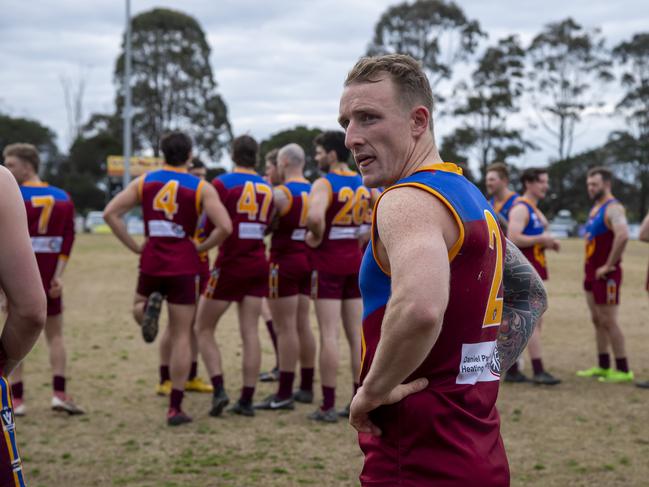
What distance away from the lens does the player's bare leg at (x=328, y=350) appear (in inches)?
264

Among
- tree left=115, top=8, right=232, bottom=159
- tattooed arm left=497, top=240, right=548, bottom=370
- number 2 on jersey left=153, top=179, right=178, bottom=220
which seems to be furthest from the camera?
tree left=115, top=8, right=232, bottom=159

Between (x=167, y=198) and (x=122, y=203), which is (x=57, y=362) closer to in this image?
(x=122, y=203)

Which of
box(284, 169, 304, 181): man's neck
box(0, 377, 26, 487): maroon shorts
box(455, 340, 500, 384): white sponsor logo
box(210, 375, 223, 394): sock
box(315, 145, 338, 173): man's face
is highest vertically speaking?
box(315, 145, 338, 173): man's face

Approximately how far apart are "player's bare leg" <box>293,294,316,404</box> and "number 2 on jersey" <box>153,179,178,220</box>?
1753 millimetres

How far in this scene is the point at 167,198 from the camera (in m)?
6.30

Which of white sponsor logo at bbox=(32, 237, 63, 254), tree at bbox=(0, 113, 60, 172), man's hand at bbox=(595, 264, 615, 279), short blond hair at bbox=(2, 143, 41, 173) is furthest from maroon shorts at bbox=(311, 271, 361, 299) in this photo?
tree at bbox=(0, 113, 60, 172)

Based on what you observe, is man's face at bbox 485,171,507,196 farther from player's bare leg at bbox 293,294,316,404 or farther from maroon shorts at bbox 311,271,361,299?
player's bare leg at bbox 293,294,316,404

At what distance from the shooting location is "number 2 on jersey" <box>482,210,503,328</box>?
227 cm

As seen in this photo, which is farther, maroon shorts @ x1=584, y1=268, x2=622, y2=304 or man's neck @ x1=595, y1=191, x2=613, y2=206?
man's neck @ x1=595, y1=191, x2=613, y2=206

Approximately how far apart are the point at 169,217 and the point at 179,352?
1.17 meters

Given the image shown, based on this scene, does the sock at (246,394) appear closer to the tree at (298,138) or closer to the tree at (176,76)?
the tree at (298,138)

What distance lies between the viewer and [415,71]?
89.7 inches

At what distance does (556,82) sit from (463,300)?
55.5 m

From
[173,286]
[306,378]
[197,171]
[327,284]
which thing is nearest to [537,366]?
[306,378]
